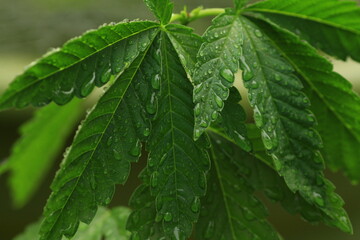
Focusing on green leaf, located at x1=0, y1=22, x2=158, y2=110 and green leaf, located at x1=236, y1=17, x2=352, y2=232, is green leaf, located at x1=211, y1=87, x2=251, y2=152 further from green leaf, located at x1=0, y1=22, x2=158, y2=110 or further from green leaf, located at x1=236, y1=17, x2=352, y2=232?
green leaf, located at x1=0, y1=22, x2=158, y2=110

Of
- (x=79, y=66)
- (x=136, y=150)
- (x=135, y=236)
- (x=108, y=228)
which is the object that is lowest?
(x=108, y=228)

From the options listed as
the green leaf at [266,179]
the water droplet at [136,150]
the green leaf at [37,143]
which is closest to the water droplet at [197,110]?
the water droplet at [136,150]

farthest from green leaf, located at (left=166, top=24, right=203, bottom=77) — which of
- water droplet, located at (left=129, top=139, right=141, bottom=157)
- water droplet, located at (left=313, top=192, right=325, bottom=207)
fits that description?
water droplet, located at (left=313, top=192, right=325, bottom=207)

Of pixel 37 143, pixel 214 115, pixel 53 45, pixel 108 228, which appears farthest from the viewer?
pixel 53 45

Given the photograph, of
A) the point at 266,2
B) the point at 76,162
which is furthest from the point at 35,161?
the point at 266,2

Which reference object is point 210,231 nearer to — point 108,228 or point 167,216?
point 167,216

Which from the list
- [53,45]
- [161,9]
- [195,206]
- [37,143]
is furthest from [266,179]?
[53,45]
